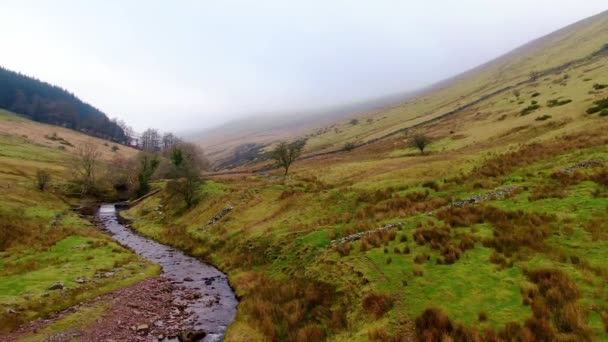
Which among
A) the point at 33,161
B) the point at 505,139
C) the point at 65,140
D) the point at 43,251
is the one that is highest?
the point at 65,140

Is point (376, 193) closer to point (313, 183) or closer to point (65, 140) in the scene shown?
point (313, 183)

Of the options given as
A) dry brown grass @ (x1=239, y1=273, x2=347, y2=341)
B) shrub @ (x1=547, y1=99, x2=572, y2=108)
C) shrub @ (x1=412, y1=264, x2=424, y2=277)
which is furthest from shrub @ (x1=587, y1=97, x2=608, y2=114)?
dry brown grass @ (x1=239, y1=273, x2=347, y2=341)

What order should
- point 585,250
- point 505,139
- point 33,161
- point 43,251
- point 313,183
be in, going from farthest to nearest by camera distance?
point 33,161, point 505,139, point 313,183, point 43,251, point 585,250

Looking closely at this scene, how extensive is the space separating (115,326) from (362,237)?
17.7 meters

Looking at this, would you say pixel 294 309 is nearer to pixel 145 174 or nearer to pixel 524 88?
pixel 145 174

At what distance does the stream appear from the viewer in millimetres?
22242

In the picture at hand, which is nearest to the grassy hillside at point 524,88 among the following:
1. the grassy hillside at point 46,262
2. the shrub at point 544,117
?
the shrub at point 544,117

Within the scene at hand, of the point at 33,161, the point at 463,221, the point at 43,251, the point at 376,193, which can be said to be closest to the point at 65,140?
the point at 33,161

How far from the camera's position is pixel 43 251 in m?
34.9

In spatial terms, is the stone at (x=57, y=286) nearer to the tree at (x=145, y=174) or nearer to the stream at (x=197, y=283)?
the stream at (x=197, y=283)

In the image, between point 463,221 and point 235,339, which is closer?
point 235,339

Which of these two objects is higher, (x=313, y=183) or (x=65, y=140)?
(x=65, y=140)

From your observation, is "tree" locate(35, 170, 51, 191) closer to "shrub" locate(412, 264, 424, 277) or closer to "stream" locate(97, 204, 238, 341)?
"stream" locate(97, 204, 238, 341)

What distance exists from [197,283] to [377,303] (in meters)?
19.1
